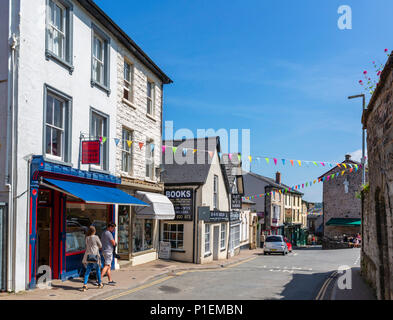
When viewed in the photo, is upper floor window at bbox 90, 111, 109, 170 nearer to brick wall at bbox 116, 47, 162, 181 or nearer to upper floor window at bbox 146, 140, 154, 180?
brick wall at bbox 116, 47, 162, 181

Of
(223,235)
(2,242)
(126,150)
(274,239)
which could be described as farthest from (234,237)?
(2,242)

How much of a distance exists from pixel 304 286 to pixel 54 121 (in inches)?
390

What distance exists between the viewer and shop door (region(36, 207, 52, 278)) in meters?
12.1

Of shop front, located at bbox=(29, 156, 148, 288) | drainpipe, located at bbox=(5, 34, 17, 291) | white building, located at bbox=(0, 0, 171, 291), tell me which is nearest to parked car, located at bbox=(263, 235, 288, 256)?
white building, located at bbox=(0, 0, 171, 291)

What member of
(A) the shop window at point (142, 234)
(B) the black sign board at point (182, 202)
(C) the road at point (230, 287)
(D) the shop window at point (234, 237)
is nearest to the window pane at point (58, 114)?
(C) the road at point (230, 287)

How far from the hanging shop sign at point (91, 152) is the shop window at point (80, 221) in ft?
4.97

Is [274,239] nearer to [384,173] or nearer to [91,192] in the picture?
[91,192]

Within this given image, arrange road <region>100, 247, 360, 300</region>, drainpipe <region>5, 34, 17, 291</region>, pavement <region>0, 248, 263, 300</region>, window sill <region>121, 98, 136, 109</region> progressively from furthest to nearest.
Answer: window sill <region>121, 98, 136, 109</region> < road <region>100, 247, 360, 300</region> < drainpipe <region>5, 34, 17, 291</region> < pavement <region>0, 248, 263, 300</region>

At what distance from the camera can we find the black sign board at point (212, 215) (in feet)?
70.6

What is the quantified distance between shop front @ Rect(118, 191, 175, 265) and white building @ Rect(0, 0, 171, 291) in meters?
1.61

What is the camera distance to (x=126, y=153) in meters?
17.1

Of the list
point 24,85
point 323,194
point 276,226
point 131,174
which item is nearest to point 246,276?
point 131,174

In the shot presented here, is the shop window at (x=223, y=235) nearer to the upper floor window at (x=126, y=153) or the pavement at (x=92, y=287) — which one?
the pavement at (x=92, y=287)

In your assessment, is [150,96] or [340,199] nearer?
[150,96]
